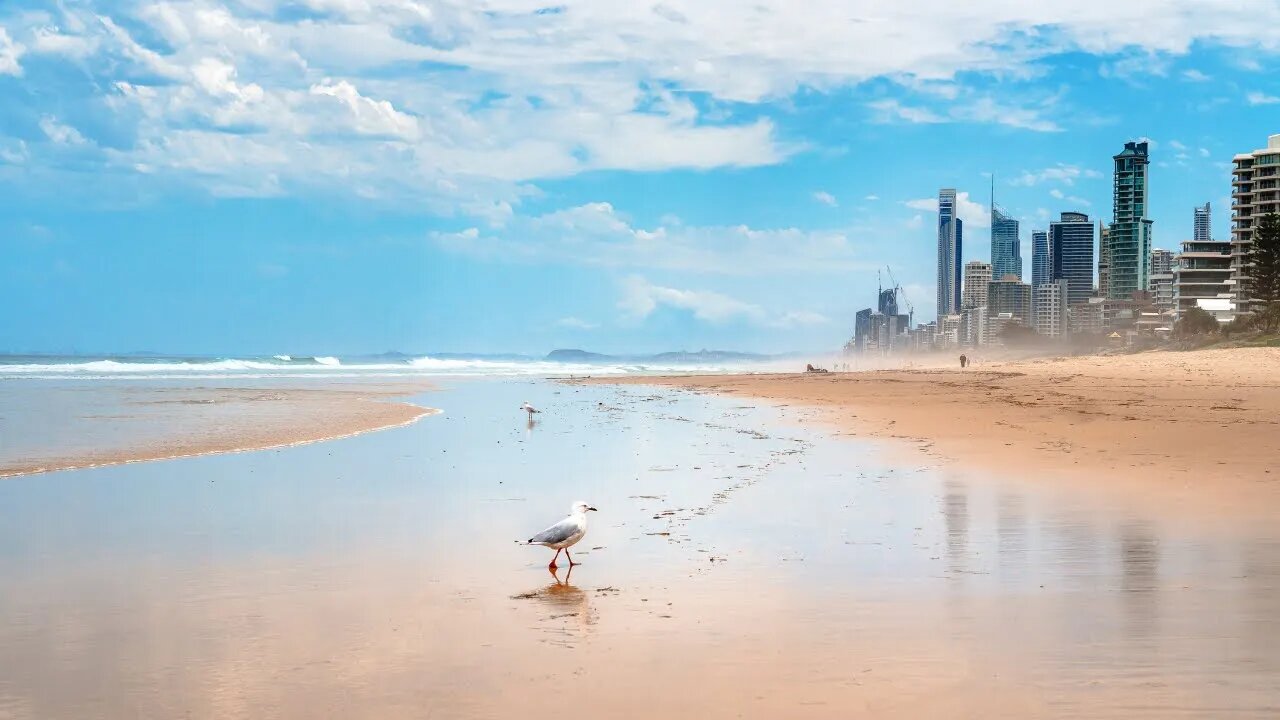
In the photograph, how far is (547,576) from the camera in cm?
942

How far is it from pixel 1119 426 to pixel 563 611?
1741 cm

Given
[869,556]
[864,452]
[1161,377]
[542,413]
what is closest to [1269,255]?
[1161,377]

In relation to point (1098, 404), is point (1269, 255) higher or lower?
higher

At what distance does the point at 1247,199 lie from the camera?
122 meters

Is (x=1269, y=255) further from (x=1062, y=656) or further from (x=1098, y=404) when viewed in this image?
(x=1062, y=656)

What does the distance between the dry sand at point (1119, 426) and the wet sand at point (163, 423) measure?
13.0 meters

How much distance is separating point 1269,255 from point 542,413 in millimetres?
84582

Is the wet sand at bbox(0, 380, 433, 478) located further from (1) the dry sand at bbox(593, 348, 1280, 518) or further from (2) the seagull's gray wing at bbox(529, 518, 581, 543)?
(1) the dry sand at bbox(593, 348, 1280, 518)

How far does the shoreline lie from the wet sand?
0.7 inches

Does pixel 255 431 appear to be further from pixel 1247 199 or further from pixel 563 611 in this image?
pixel 1247 199

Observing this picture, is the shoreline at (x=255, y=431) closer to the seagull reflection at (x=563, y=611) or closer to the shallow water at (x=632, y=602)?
the shallow water at (x=632, y=602)

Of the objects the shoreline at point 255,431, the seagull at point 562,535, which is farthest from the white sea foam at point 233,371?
the seagull at point 562,535

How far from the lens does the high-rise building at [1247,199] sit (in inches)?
4545

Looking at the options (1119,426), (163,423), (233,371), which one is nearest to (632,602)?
(1119,426)
